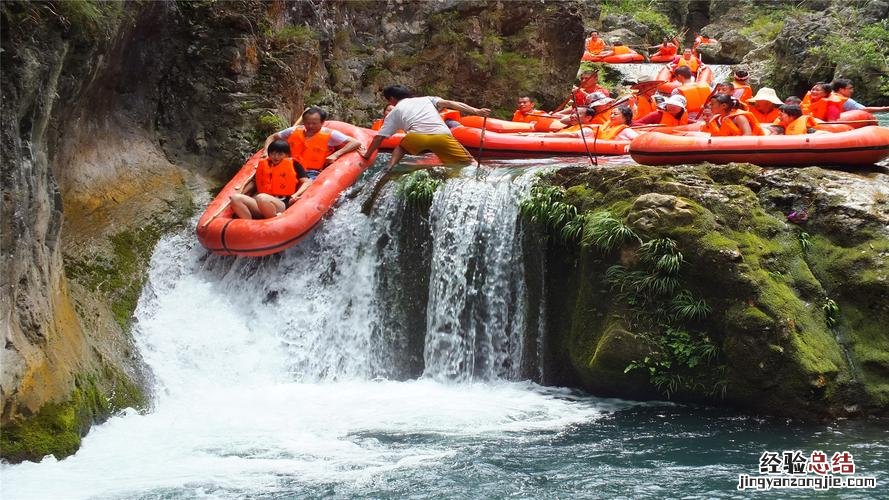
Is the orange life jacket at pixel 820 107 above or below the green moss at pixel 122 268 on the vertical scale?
above

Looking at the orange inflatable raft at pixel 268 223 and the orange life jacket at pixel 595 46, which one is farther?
the orange life jacket at pixel 595 46

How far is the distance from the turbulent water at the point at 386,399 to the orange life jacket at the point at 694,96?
5.16m

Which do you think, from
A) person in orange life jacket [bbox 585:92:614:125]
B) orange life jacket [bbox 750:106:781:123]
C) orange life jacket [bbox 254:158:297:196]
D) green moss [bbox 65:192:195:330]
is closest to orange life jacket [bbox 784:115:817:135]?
orange life jacket [bbox 750:106:781:123]

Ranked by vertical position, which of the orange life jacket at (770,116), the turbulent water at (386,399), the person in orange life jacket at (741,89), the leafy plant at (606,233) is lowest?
the turbulent water at (386,399)

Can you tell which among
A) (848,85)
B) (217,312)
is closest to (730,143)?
(217,312)

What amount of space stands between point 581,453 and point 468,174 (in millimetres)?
3502

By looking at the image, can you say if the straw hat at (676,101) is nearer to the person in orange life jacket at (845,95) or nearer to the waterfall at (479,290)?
the person in orange life jacket at (845,95)

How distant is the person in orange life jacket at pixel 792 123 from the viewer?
9234 millimetres

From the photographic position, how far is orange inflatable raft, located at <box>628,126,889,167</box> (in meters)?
7.65

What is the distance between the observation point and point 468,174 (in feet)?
28.2

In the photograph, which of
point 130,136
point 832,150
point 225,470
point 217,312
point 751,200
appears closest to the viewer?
point 225,470

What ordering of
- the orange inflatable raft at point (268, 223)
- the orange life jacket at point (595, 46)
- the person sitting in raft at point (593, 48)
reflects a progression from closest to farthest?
the orange inflatable raft at point (268, 223), the person sitting in raft at point (593, 48), the orange life jacket at point (595, 46)

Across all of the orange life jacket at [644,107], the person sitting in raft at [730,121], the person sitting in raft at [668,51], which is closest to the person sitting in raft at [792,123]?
the person sitting in raft at [730,121]

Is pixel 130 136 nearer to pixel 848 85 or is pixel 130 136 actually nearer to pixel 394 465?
pixel 394 465
